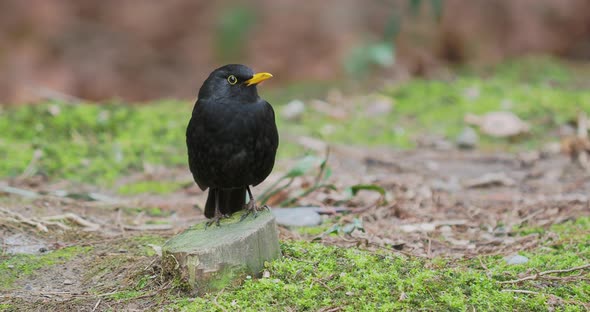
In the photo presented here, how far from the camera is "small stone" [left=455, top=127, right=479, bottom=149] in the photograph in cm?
698

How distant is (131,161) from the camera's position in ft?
20.5

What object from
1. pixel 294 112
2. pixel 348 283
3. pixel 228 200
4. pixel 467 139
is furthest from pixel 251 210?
pixel 294 112

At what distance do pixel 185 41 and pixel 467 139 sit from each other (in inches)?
198

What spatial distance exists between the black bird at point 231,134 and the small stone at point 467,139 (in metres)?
3.52

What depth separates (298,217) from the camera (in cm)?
454

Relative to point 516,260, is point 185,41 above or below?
above

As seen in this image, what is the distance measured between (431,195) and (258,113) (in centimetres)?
195

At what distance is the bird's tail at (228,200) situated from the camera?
410 centimetres

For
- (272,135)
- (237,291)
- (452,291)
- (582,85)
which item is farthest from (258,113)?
(582,85)

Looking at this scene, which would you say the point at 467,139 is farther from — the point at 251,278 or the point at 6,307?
the point at 6,307

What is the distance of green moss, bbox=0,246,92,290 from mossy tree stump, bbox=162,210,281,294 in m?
0.75

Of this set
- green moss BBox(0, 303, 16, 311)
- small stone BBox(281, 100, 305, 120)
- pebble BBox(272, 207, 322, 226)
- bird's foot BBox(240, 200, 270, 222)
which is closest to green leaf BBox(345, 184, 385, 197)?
pebble BBox(272, 207, 322, 226)

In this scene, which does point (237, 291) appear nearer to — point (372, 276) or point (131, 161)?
point (372, 276)

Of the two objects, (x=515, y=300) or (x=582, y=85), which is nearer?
(x=515, y=300)
